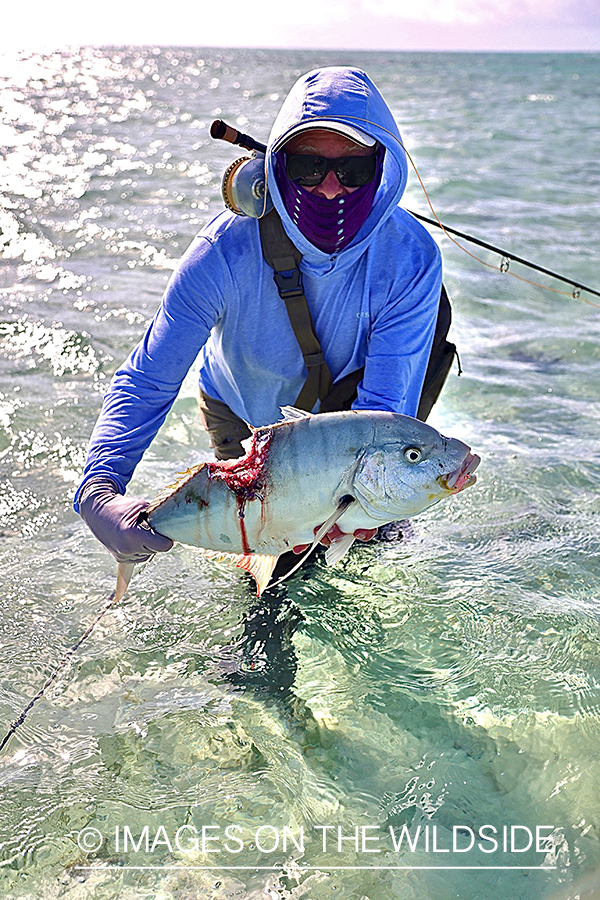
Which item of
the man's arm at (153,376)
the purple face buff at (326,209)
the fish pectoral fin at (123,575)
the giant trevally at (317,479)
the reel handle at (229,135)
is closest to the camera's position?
the giant trevally at (317,479)

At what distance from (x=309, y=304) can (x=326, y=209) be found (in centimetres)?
41

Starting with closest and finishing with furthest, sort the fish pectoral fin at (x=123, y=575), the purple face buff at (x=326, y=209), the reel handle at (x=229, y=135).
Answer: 1. the fish pectoral fin at (x=123, y=575)
2. the purple face buff at (x=326, y=209)
3. the reel handle at (x=229, y=135)

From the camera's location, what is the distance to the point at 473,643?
3.50 m

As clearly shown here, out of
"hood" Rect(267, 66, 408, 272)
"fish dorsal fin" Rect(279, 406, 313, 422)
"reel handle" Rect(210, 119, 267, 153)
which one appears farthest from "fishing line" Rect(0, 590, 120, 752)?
"reel handle" Rect(210, 119, 267, 153)

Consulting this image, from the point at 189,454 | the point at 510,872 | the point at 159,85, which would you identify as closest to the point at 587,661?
the point at 510,872

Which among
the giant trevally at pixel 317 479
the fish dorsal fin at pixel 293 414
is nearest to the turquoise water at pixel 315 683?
the giant trevally at pixel 317 479

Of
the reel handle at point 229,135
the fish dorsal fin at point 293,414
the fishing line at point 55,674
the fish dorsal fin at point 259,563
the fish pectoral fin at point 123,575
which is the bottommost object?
the fishing line at point 55,674

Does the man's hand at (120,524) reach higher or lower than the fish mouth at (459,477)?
lower

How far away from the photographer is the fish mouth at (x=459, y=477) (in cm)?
231

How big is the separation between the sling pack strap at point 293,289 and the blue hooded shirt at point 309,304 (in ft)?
0.15

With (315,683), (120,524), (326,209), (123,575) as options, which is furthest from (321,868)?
(326,209)

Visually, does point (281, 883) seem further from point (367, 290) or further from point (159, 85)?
point (159, 85)

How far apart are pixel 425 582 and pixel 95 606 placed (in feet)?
5.12

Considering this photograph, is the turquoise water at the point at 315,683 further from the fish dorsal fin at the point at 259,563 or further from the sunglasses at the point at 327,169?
the sunglasses at the point at 327,169
